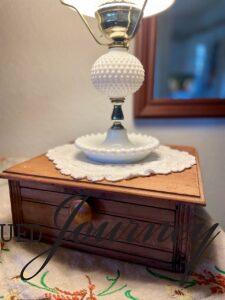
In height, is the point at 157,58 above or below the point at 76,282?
above

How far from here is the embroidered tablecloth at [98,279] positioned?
402mm

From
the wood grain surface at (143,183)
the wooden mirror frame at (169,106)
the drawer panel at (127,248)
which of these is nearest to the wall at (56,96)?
the wooden mirror frame at (169,106)

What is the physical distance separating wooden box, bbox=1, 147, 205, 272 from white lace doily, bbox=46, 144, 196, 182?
2 centimetres

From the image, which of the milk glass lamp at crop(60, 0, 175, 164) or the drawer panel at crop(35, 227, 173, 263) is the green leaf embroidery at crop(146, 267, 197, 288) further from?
the milk glass lamp at crop(60, 0, 175, 164)

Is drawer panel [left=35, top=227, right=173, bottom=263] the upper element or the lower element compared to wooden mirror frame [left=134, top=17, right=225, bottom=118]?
lower

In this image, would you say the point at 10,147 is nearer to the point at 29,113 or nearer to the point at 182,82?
the point at 29,113

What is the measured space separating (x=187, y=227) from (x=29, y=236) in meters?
0.35

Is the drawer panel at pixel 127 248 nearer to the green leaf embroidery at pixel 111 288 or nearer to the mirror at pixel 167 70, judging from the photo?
the green leaf embroidery at pixel 111 288

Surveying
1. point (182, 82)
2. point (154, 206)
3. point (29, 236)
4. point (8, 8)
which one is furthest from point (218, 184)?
point (8, 8)

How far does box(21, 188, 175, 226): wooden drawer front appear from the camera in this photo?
1.41ft

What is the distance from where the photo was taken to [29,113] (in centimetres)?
90

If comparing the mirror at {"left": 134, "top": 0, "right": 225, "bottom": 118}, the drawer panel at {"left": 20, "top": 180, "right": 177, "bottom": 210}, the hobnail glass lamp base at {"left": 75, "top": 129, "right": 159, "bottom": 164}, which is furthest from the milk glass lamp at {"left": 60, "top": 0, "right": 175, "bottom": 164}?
the mirror at {"left": 134, "top": 0, "right": 225, "bottom": 118}

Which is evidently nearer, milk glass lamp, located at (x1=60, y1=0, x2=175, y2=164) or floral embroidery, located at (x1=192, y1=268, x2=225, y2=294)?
floral embroidery, located at (x1=192, y1=268, x2=225, y2=294)

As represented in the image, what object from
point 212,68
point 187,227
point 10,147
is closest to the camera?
point 187,227
